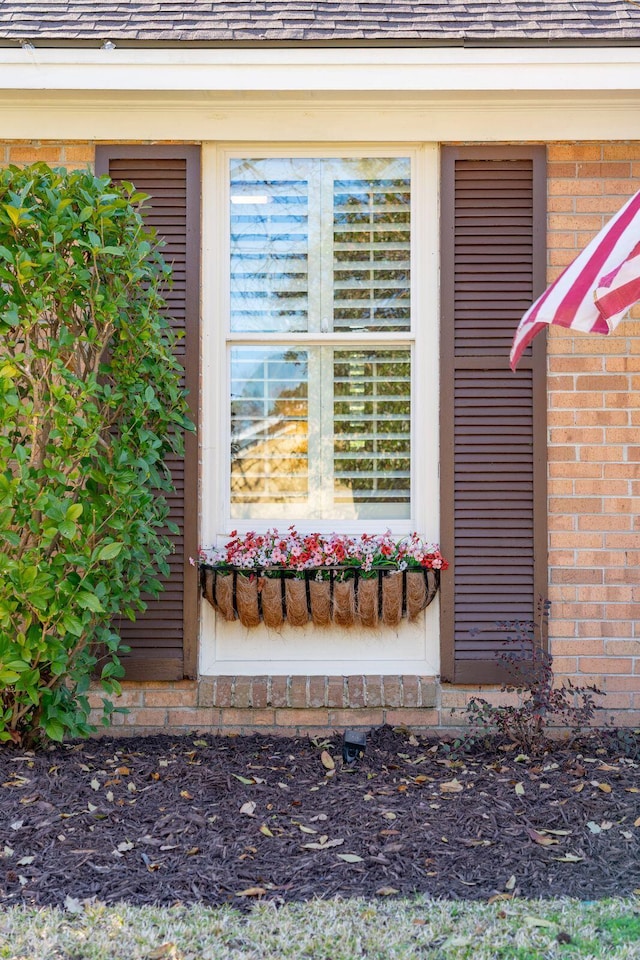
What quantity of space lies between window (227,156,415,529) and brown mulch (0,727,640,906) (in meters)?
1.19

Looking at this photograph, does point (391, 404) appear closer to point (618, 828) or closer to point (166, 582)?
point (166, 582)

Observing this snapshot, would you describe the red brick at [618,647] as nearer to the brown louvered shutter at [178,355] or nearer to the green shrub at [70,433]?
the brown louvered shutter at [178,355]

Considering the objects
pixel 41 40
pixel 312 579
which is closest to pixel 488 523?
pixel 312 579

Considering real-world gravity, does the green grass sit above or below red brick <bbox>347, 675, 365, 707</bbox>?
below

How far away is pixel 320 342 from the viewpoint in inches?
163

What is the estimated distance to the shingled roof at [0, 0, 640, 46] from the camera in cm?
375

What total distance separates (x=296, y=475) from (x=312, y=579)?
1.81ft

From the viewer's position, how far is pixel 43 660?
332cm

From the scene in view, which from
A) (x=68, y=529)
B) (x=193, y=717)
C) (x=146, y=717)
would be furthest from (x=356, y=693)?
(x=68, y=529)

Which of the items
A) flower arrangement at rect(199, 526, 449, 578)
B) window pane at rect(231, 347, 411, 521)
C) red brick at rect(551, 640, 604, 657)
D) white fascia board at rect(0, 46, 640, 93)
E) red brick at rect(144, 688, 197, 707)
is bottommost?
red brick at rect(144, 688, 197, 707)

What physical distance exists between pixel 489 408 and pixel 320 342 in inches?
34.0

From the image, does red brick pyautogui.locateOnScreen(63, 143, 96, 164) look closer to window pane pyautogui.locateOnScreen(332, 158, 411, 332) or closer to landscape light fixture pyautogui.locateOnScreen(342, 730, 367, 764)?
window pane pyautogui.locateOnScreen(332, 158, 411, 332)

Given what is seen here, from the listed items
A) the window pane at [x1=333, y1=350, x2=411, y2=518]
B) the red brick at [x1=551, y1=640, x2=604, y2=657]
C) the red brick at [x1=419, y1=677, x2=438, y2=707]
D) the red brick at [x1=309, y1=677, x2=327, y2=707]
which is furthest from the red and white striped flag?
the red brick at [x1=309, y1=677, x2=327, y2=707]

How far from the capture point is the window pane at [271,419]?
4.18m
